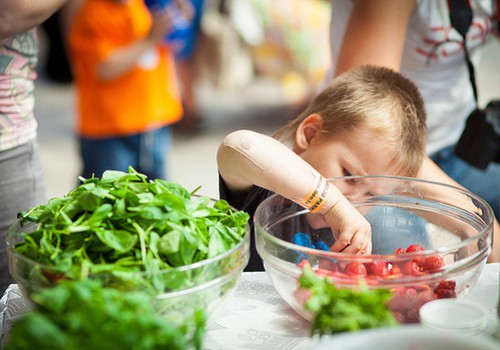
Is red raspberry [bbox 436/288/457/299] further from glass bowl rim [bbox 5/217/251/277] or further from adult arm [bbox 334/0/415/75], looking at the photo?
adult arm [bbox 334/0/415/75]

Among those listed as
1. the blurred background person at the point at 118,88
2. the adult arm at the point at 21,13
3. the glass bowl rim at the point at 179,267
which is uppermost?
the adult arm at the point at 21,13

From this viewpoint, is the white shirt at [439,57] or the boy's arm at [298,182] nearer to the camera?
the boy's arm at [298,182]

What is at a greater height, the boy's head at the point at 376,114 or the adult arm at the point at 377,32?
the adult arm at the point at 377,32

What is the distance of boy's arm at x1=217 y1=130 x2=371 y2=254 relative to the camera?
1103mm

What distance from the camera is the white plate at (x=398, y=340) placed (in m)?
0.63

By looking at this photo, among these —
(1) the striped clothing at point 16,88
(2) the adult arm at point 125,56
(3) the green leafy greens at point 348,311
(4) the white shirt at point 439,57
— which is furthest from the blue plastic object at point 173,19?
(3) the green leafy greens at point 348,311

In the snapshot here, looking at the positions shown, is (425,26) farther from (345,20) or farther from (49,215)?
(49,215)

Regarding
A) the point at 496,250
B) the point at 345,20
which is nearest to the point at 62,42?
the point at 345,20

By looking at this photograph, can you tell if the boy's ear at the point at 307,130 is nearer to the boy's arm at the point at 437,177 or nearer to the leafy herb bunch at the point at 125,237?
the boy's arm at the point at 437,177

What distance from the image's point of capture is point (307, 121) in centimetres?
135

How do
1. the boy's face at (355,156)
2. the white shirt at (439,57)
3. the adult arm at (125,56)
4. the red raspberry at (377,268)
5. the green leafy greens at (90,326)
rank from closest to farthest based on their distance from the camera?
1. the green leafy greens at (90,326)
2. the red raspberry at (377,268)
3. the boy's face at (355,156)
4. the white shirt at (439,57)
5. the adult arm at (125,56)

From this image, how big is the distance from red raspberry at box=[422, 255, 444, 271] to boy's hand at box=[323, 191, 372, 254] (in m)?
0.20

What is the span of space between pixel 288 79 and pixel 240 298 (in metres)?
3.60

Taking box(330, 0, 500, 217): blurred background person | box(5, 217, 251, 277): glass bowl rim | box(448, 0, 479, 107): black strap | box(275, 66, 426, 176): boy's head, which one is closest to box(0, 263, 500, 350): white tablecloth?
box(5, 217, 251, 277): glass bowl rim
